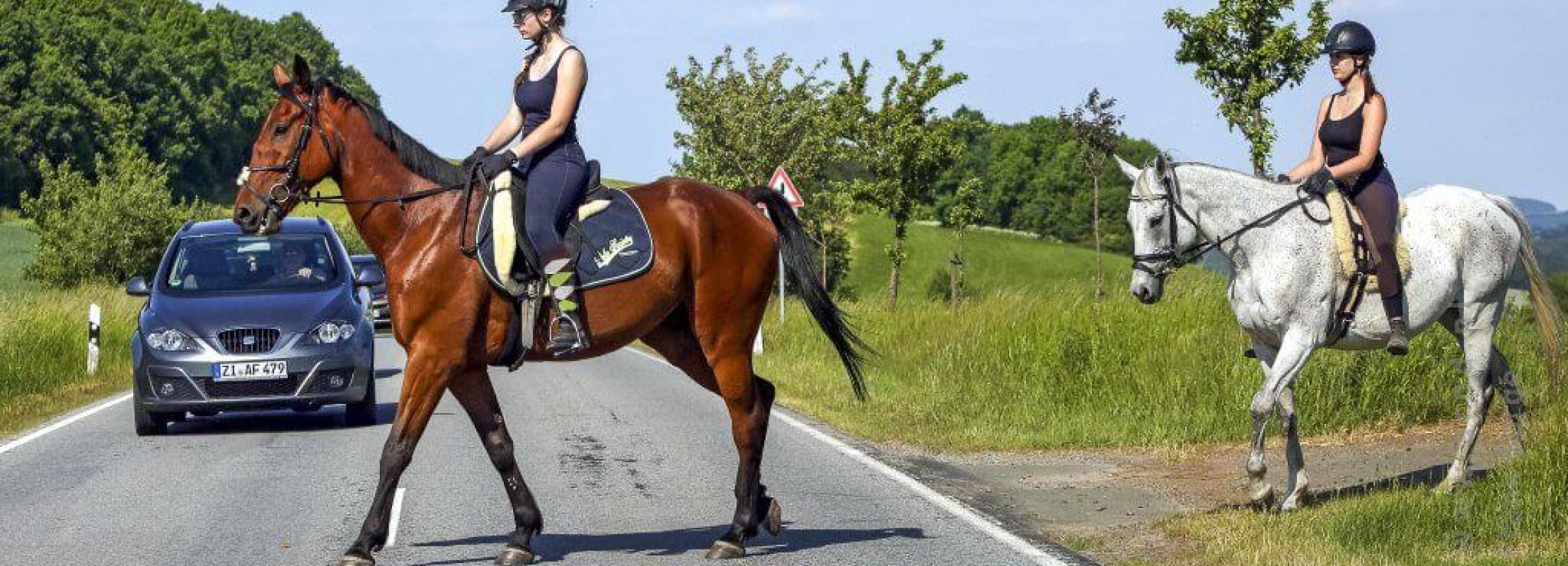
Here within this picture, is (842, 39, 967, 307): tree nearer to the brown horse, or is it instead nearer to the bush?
the bush

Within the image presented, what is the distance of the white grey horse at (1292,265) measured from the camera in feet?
34.5

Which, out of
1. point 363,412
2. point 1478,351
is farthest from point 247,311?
point 1478,351

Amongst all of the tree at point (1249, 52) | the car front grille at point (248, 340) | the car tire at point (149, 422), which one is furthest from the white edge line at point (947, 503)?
the tree at point (1249, 52)

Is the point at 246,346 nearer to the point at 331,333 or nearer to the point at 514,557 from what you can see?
the point at 331,333

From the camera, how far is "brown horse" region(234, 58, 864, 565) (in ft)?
29.8

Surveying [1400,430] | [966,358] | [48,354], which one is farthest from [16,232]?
[1400,430]

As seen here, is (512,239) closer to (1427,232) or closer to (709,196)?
(709,196)

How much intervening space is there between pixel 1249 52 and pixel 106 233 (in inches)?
1402

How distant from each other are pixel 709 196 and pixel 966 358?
32.9 feet

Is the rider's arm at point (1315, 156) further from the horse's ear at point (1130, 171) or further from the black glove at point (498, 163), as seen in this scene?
the black glove at point (498, 163)

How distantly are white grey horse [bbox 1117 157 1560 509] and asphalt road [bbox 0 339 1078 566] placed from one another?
6.05 feet

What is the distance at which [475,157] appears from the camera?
9438mm

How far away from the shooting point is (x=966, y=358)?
19734 mm

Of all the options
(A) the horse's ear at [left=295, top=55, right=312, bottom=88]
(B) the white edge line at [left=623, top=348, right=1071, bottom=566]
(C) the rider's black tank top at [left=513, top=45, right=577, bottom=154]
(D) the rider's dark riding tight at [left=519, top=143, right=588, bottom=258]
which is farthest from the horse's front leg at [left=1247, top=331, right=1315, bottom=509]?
(A) the horse's ear at [left=295, top=55, right=312, bottom=88]
